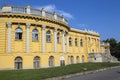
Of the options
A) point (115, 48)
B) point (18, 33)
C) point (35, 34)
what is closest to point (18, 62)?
point (18, 33)

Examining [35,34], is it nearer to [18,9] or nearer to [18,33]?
[18,33]

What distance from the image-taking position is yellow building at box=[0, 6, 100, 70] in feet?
107

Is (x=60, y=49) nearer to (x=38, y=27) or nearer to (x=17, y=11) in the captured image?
(x=38, y=27)

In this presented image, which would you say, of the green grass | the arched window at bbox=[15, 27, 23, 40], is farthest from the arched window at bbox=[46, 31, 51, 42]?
the green grass

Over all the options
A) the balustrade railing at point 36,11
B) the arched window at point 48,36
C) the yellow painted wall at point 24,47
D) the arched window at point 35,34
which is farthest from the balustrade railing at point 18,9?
the arched window at point 48,36

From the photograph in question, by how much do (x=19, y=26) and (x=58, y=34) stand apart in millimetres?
8886

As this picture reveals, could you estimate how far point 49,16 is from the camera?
3719 centimetres

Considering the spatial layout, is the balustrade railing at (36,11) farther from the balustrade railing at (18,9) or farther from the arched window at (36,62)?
the arched window at (36,62)

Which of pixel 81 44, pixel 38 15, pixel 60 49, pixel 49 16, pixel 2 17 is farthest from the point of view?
pixel 81 44

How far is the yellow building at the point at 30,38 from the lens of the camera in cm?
3250

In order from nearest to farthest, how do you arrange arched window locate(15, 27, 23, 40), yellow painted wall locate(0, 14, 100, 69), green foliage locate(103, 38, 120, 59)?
1. yellow painted wall locate(0, 14, 100, 69)
2. arched window locate(15, 27, 23, 40)
3. green foliage locate(103, 38, 120, 59)

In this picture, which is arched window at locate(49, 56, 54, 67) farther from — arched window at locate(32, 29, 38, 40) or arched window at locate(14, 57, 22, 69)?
arched window at locate(14, 57, 22, 69)

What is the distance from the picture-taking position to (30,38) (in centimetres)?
3428

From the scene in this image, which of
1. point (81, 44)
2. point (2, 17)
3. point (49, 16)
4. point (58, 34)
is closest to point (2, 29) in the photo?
point (2, 17)
